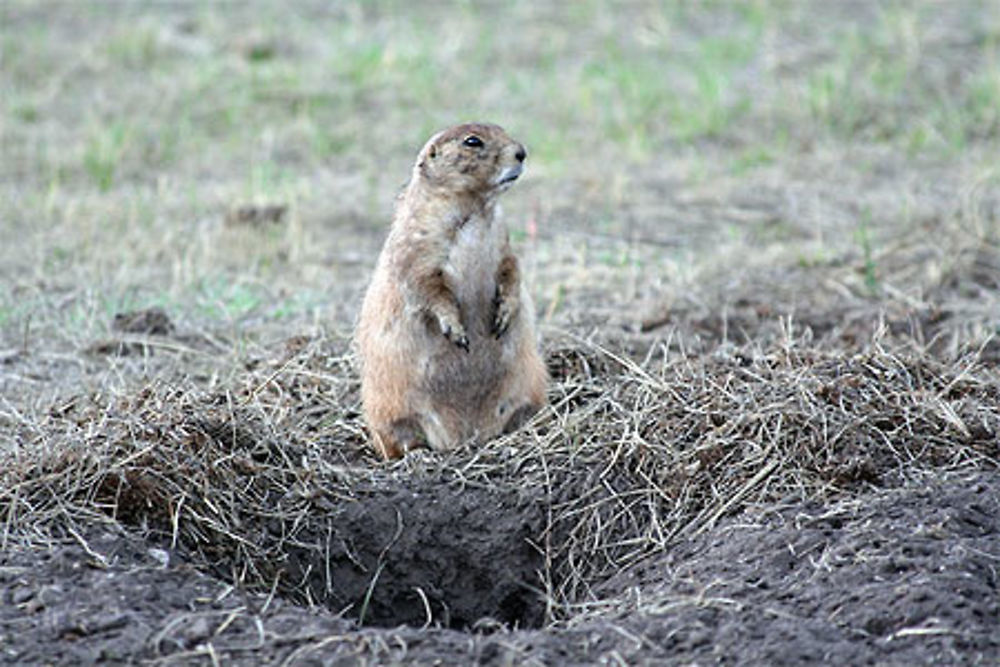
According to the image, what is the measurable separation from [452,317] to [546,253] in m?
3.16

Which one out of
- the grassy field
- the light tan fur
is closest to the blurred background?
the grassy field

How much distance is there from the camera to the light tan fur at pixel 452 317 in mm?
5680

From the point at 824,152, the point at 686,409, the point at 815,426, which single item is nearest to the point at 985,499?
the point at 815,426

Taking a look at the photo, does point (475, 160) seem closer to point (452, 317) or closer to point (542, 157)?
point (452, 317)

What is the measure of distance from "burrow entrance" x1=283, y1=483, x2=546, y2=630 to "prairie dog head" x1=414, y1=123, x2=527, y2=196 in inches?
45.3

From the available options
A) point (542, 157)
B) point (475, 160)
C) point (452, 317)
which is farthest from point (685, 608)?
point (542, 157)

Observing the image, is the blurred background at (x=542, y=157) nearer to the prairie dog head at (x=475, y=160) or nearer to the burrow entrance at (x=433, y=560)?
the prairie dog head at (x=475, y=160)

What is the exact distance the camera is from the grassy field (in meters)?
4.95

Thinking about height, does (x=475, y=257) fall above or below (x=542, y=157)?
above

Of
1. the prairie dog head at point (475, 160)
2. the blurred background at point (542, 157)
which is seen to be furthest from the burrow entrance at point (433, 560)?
the blurred background at point (542, 157)

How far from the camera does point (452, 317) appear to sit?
564cm

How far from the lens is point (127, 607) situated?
4.06 m

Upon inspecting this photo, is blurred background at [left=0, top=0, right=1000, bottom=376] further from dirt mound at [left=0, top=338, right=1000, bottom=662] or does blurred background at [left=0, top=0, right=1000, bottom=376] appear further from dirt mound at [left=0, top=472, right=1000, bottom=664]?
dirt mound at [left=0, top=472, right=1000, bottom=664]

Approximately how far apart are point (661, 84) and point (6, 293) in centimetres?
542
